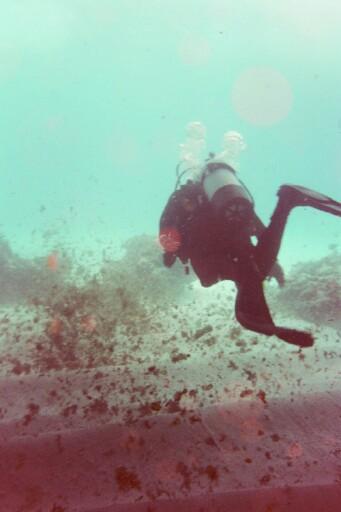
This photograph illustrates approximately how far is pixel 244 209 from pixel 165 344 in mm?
5526

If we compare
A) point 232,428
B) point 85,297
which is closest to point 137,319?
point 85,297

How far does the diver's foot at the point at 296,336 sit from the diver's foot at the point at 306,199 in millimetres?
1634

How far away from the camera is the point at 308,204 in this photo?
4.96m

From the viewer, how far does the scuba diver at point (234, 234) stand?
15.8 feet

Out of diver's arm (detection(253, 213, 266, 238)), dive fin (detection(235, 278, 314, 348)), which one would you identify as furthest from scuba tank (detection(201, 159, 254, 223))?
dive fin (detection(235, 278, 314, 348))

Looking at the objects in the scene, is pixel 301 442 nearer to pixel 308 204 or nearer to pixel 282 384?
pixel 282 384

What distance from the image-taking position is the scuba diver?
481 cm

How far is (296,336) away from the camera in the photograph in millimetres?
4457

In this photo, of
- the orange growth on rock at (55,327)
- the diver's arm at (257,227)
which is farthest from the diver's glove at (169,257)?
the orange growth on rock at (55,327)

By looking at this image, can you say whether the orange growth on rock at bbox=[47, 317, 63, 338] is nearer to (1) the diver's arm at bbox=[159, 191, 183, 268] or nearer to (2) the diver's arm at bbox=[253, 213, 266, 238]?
(1) the diver's arm at bbox=[159, 191, 183, 268]

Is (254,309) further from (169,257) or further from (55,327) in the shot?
(55,327)

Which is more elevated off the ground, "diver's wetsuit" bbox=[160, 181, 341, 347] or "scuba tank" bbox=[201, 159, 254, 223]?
"scuba tank" bbox=[201, 159, 254, 223]

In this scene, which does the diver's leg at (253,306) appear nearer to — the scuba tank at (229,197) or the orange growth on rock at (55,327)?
the scuba tank at (229,197)

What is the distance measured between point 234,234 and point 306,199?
41.6 inches
